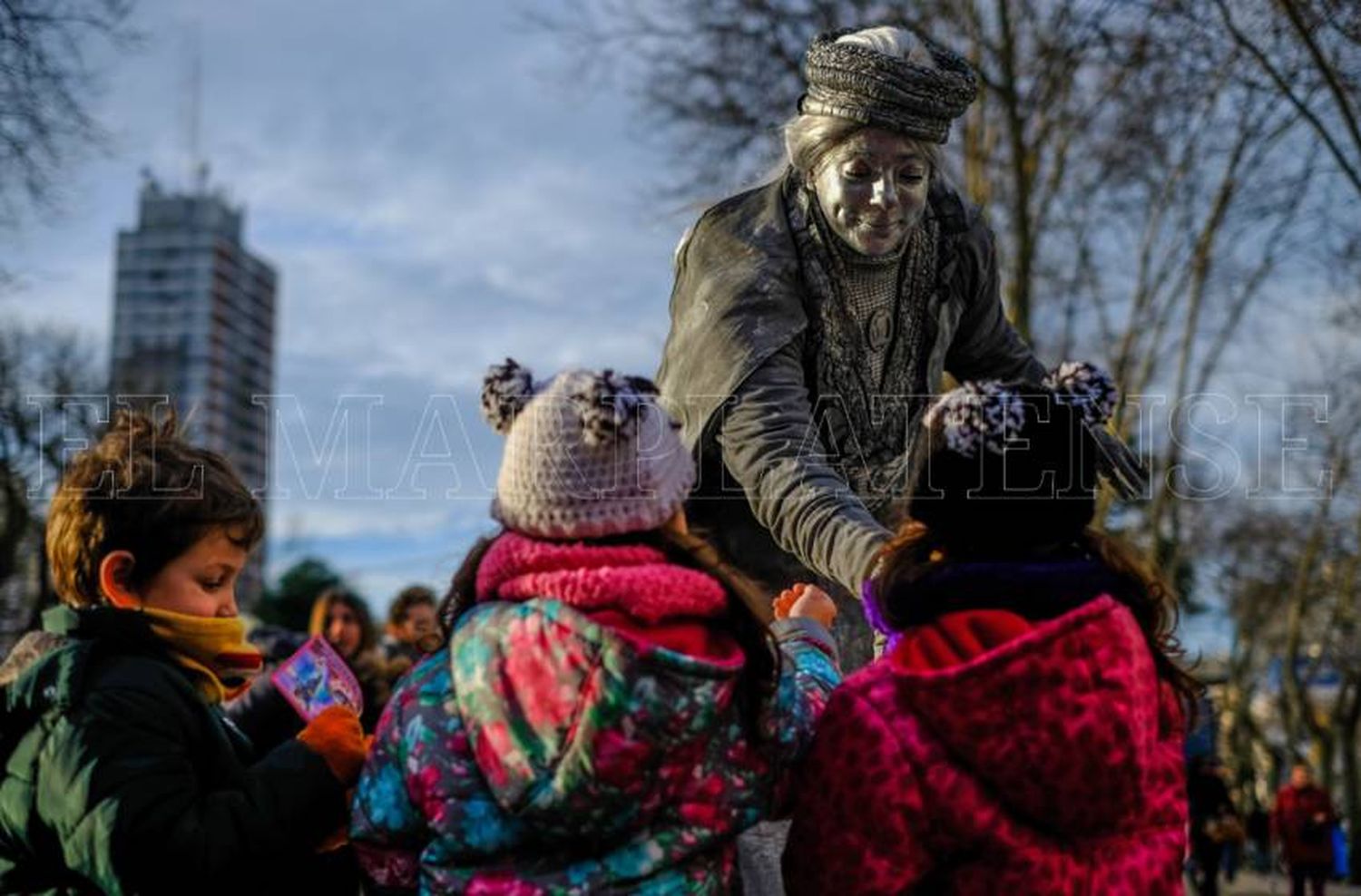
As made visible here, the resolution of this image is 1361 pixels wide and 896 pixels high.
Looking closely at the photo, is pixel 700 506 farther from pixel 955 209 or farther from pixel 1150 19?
pixel 1150 19

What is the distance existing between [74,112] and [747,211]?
6.70 m

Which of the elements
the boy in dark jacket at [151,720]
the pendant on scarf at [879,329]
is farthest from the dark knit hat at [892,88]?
the boy in dark jacket at [151,720]

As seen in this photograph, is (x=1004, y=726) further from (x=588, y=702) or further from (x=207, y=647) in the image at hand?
(x=207, y=647)

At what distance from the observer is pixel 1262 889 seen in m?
27.8

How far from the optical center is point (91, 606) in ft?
10.8

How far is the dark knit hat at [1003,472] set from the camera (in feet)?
10.4

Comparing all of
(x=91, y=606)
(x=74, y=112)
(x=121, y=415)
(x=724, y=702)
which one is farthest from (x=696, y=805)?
(x=74, y=112)

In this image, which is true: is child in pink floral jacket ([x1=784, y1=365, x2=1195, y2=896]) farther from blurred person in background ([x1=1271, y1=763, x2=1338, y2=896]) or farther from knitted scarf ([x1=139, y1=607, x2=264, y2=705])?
blurred person in background ([x1=1271, y1=763, x2=1338, y2=896])

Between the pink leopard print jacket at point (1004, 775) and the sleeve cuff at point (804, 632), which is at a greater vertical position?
the sleeve cuff at point (804, 632)

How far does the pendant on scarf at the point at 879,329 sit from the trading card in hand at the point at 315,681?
5.19 feet

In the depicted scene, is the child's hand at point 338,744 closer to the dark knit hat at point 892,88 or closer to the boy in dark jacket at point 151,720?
the boy in dark jacket at point 151,720

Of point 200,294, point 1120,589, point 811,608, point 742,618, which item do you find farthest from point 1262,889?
point 200,294

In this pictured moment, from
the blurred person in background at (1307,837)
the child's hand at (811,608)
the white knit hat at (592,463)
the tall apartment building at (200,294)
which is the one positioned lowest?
the blurred person in background at (1307,837)

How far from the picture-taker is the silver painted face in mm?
4262
